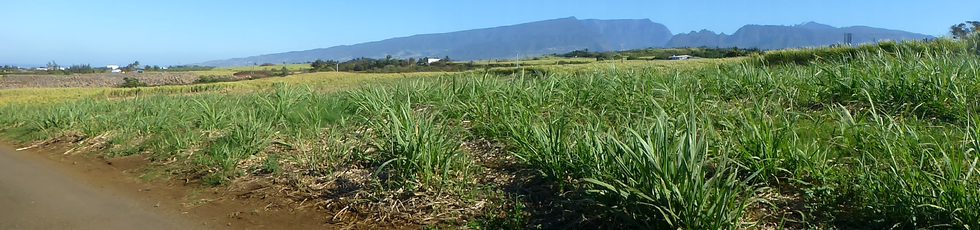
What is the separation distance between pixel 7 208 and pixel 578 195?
4.04m

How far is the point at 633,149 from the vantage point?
10.6 feet

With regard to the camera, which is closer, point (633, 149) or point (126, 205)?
point (633, 149)

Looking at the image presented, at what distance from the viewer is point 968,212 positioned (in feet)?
8.21

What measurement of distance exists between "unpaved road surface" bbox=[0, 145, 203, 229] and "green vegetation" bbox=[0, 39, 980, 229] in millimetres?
714

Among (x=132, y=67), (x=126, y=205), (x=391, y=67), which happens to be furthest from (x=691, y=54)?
(x=132, y=67)

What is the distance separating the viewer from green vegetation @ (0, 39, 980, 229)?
2.90 metres

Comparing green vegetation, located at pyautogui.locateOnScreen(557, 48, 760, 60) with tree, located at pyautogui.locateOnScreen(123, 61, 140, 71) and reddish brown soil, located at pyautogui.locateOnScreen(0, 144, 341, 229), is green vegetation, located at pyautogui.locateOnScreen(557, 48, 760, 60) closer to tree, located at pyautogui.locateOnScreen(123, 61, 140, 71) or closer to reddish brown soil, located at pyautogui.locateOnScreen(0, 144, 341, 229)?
reddish brown soil, located at pyautogui.locateOnScreen(0, 144, 341, 229)

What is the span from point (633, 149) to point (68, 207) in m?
3.92

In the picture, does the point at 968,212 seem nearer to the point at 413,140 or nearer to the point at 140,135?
the point at 413,140

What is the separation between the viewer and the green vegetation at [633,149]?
290 centimetres

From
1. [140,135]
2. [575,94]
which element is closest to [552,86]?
[575,94]

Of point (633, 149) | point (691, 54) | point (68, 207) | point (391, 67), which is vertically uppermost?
point (691, 54)

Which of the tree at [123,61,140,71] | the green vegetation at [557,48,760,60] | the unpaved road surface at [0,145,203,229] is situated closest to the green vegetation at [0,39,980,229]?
the unpaved road surface at [0,145,203,229]

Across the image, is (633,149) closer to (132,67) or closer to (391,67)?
(391,67)
